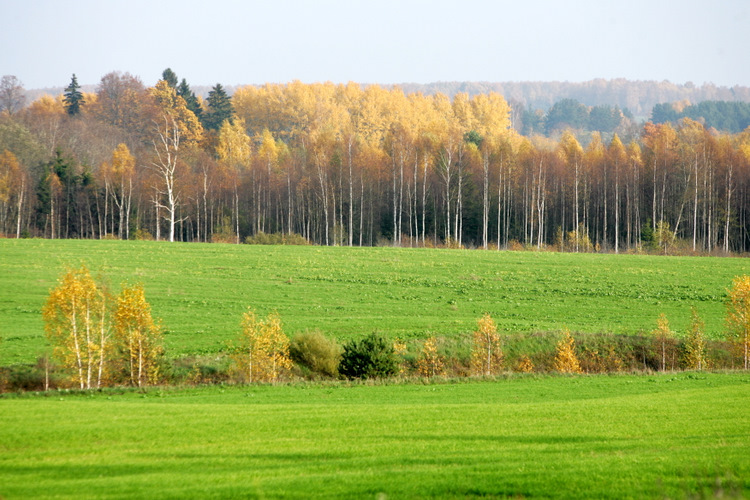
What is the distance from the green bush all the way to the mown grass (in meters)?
9.02

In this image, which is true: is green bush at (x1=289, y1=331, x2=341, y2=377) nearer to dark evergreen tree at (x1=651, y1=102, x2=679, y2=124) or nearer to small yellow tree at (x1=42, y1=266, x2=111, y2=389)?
small yellow tree at (x1=42, y1=266, x2=111, y2=389)

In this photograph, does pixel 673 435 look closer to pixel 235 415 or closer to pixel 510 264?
pixel 235 415

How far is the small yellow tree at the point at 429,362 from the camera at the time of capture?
106 feet

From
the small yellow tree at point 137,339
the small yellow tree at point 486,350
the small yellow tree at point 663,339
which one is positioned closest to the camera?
the small yellow tree at point 137,339

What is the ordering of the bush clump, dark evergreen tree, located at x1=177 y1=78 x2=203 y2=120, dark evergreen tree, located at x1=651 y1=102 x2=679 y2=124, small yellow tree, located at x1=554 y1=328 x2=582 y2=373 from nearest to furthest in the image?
1. small yellow tree, located at x1=554 y1=328 x2=582 y2=373
2. the bush clump
3. dark evergreen tree, located at x1=177 y1=78 x2=203 y2=120
4. dark evergreen tree, located at x1=651 y1=102 x2=679 y2=124

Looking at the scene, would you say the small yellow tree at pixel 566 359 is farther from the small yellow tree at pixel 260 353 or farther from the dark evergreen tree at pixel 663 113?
the dark evergreen tree at pixel 663 113

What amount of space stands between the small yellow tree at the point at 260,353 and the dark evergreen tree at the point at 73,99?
89.7 meters

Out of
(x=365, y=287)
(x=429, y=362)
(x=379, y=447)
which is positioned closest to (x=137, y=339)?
(x=429, y=362)

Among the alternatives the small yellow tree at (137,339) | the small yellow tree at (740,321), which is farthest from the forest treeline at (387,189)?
the small yellow tree at (137,339)

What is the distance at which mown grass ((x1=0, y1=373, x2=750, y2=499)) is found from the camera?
10.4 meters

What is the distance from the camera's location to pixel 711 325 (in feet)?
128

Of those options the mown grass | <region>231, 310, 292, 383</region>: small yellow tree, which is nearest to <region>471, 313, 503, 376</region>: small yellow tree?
<region>231, 310, 292, 383</region>: small yellow tree

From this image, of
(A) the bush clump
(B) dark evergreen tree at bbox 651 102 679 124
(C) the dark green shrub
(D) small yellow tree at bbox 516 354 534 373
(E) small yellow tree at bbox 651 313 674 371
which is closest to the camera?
(C) the dark green shrub

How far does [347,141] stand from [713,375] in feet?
210
